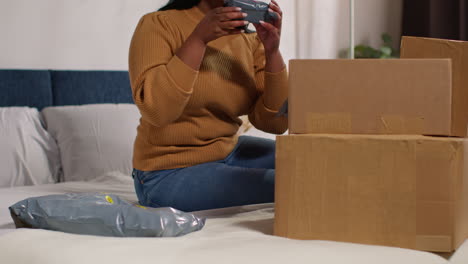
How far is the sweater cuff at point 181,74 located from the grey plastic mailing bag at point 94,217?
1.07 ft

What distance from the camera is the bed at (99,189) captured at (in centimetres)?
96

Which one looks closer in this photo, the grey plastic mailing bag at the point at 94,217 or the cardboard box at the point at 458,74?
the grey plastic mailing bag at the point at 94,217

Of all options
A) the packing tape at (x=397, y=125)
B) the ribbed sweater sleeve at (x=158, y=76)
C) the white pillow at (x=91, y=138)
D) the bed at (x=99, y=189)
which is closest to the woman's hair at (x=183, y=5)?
the ribbed sweater sleeve at (x=158, y=76)

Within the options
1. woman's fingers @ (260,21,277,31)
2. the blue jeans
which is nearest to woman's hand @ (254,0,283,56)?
woman's fingers @ (260,21,277,31)

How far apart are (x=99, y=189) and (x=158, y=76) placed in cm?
75

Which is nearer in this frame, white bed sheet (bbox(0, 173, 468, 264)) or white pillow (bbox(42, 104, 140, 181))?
white bed sheet (bbox(0, 173, 468, 264))

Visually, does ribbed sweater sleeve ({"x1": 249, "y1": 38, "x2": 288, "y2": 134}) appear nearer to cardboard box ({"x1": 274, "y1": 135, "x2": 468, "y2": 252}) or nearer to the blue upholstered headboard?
cardboard box ({"x1": 274, "y1": 135, "x2": 468, "y2": 252})

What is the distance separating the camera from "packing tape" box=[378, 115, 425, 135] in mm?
1118

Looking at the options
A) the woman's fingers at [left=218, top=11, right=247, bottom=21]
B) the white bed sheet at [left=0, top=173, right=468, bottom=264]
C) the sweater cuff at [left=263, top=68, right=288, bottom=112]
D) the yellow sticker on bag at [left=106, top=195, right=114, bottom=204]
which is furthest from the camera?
the sweater cuff at [left=263, top=68, right=288, bottom=112]

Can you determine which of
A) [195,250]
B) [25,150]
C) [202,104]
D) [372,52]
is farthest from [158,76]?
[372,52]

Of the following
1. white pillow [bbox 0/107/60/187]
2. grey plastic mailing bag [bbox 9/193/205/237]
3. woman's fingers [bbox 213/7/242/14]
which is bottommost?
white pillow [bbox 0/107/60/187]

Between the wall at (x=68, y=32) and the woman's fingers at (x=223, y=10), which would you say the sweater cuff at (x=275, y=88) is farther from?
the wall at (x=68, y=32)

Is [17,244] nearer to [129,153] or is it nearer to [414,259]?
[414,259]

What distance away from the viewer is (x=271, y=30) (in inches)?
56.2
